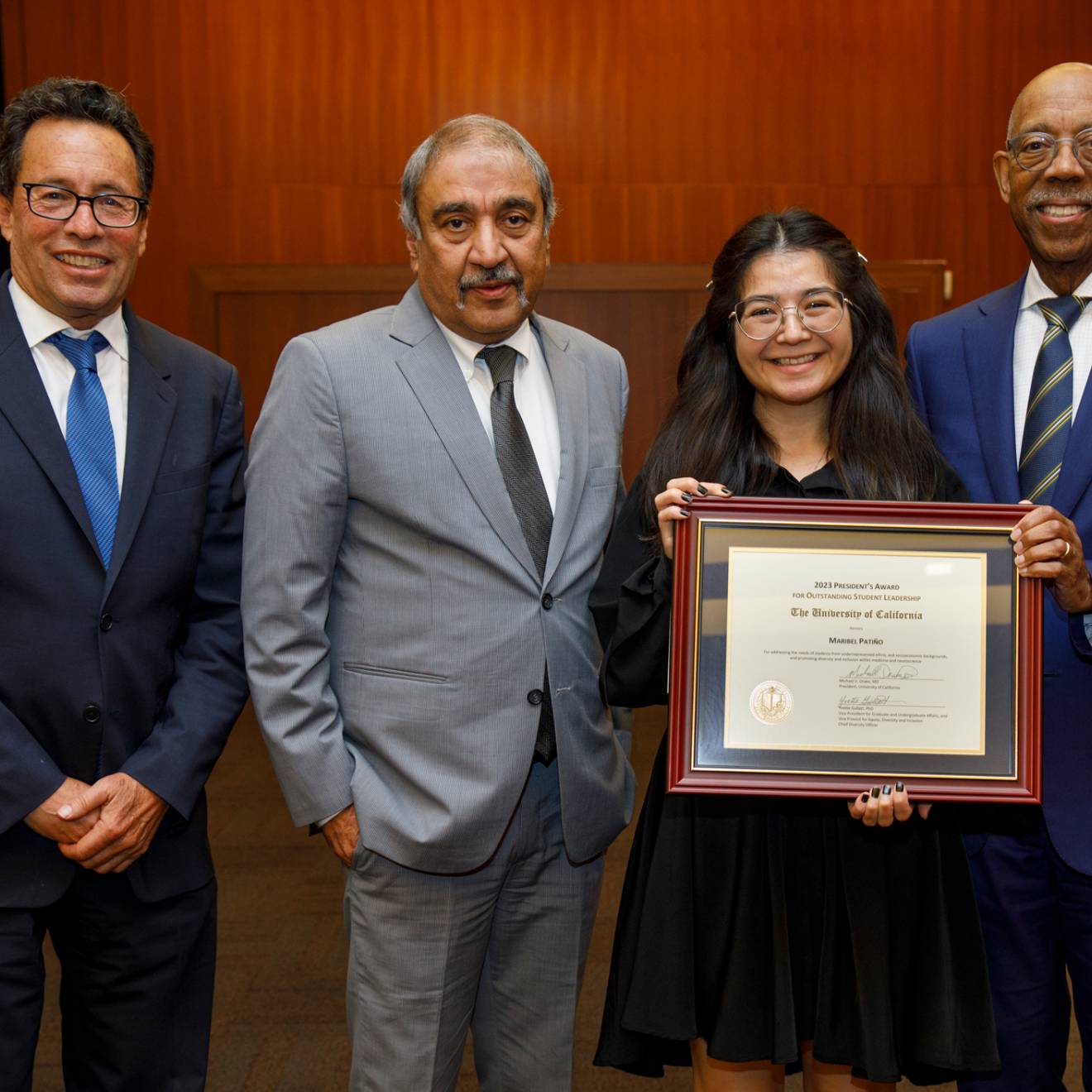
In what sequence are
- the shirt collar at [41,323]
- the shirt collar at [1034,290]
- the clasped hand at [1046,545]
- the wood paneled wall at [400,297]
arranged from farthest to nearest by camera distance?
the wood paneled wall at [400,297]
the shirt collar at [1034,290]
the shirt collar at [41,323]
the clasped hand at [1046,545]

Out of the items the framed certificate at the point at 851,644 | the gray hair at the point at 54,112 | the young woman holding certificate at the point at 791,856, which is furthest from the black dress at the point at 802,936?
the gray hair at the point at 54,112

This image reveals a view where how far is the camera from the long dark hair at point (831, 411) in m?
1.82

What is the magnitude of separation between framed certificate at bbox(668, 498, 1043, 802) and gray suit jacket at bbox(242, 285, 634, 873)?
35 centimetres

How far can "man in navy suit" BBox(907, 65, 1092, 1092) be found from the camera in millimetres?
1886

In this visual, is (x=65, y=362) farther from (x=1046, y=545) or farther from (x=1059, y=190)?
(x=1059, y=190)

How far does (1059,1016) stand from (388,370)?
4.90ft

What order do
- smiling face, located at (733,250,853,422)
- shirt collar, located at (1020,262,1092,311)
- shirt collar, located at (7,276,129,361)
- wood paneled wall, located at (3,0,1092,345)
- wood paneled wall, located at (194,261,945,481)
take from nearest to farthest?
smiling face, located at (733,250,853,422), shirt collar, located at (7,276,129,361), shirt collar, located at (1020,262,1092,311), wood paneled wall, located at (3,0,1092,345), wood paneled wall, located at (194,261,945,481)

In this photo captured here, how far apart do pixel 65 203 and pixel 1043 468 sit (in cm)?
156

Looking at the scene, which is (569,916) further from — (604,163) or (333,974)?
(604,163)

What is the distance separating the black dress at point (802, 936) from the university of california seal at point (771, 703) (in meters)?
0.15

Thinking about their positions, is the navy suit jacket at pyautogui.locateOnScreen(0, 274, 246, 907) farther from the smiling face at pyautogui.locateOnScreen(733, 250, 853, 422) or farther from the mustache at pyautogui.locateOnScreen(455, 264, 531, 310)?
the smiling face at pyautogui.locateOnScreen(733, 250, 853, 422)

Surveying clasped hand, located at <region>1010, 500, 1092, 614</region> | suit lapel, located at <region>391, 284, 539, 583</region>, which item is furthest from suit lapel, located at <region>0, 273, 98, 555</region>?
clasped hand, located at <region>1010, 500, 1092, 614</region>

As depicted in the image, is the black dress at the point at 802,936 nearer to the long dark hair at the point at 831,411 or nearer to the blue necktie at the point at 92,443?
the long dark hair at the point at 831,411

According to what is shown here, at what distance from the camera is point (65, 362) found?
1.92 metres
